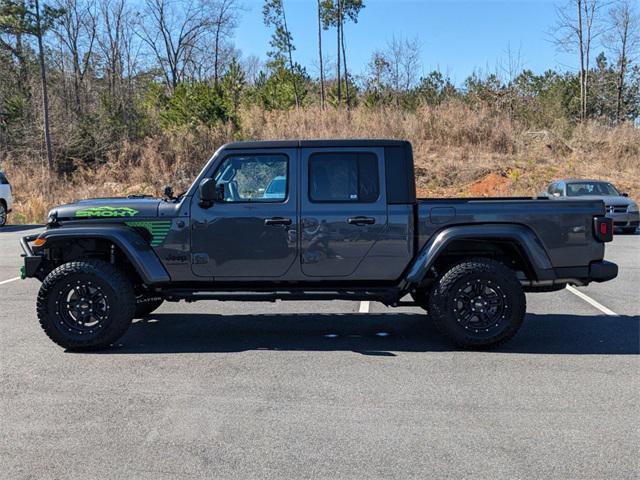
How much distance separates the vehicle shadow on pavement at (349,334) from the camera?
587cm

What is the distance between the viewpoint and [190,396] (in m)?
4.58

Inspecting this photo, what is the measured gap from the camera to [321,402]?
4.43 metres

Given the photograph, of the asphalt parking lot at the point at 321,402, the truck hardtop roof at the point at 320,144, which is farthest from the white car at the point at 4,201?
the truck hardtop roof at the point at 320,144

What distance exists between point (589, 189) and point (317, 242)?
14230mm

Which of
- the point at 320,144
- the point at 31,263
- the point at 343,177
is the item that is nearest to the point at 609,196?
the point at 343,177

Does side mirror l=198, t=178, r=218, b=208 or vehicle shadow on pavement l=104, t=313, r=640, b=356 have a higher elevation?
side mirror l=198, t=178, r=218, b=208

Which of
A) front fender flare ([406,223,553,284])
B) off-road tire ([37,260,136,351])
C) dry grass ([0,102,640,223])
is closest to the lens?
front fender flare ([406,223,553,284])

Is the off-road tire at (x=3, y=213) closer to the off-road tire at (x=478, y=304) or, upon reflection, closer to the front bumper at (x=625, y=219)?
the off-road tire at (x=478, y=304)

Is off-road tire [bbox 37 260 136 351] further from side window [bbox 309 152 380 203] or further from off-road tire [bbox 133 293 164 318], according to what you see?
side window [bbox 309 152 380 203]

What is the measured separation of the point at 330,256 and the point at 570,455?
2.84 meters

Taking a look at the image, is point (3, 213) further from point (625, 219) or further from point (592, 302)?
point (625, 219)

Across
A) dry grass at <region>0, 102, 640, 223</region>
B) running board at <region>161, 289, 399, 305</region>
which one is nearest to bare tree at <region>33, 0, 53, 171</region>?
dry grass at <region>0, 102, 640, 223</region>

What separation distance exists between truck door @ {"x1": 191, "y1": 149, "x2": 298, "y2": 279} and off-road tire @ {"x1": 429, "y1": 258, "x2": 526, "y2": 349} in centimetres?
150

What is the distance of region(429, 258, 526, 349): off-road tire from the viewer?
Answer: 562cm
